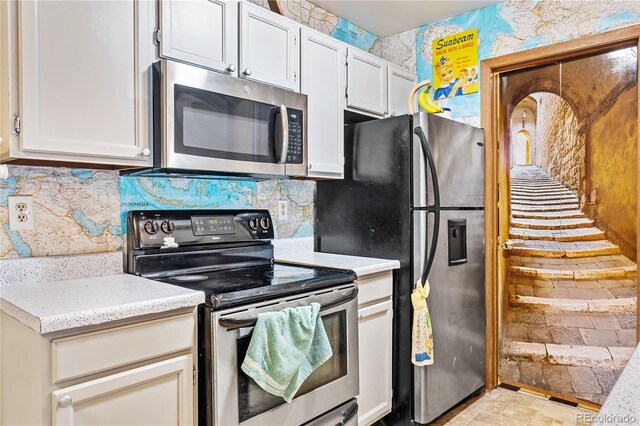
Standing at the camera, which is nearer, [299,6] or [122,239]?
[122,239]

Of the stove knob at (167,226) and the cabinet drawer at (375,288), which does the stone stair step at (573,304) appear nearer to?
the cabinet drawer at (375,288)

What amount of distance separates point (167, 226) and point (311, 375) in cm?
90

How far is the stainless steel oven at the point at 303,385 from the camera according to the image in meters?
1.47

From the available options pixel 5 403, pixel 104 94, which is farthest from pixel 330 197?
pixel 5 403

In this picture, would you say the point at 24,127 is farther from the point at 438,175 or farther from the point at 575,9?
the point at 575,9

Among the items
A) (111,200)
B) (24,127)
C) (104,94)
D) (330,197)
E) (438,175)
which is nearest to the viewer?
(24,127)

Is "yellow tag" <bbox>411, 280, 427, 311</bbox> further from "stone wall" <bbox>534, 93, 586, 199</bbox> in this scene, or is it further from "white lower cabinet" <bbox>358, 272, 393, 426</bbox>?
"stone wall" <bbox>534, 93, 586, 199</bbox>

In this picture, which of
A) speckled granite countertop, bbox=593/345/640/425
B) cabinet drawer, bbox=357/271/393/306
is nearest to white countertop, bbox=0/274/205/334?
cabinet drawer, bbox=357/271/393/306

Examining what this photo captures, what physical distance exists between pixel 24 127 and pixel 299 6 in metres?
1.97

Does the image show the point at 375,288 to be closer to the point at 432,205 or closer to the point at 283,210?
the point at 432,205

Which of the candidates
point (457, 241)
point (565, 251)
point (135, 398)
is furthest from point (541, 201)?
point (135, 398)

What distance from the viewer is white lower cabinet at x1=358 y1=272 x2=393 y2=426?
2146 mm

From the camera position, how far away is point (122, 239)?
1896mm

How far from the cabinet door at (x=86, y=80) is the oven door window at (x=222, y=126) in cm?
14
